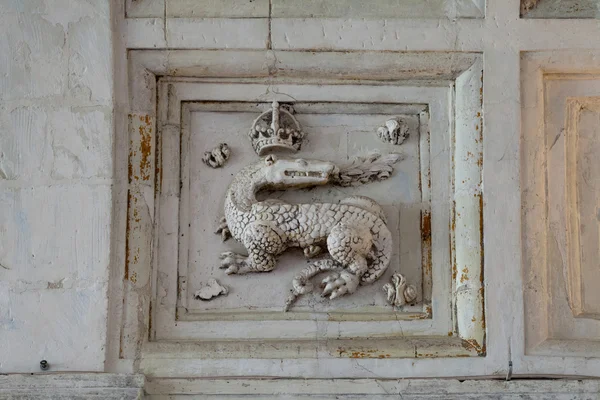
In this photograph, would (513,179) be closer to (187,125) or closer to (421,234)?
(421,234)

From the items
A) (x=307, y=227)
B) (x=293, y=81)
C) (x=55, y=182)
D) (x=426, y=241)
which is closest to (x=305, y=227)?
(x=307, y=227)

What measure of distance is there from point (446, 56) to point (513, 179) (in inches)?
20.3

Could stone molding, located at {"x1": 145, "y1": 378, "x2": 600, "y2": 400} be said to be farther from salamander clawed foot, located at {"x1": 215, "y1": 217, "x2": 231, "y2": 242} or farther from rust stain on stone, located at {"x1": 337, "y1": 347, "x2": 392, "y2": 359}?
salamander clawed foot, located at {"x1": 215, "y1": 217, "x2": 231, "y2": 242}

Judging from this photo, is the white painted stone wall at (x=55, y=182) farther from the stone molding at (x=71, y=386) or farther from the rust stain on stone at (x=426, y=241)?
the rust stain on stone at (x=426, y=241)

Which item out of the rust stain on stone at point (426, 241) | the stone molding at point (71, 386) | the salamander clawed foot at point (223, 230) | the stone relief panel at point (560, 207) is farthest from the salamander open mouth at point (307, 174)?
the stone molding at point (71, 386)

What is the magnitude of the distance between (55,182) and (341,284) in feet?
3.52

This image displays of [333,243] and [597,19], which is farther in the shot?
[597,19]

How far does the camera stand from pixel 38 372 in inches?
118

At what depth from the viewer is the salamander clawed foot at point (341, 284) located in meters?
3.16

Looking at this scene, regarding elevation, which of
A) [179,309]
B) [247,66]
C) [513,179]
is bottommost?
[179,309]

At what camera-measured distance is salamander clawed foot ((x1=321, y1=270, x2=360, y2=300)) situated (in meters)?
3.16

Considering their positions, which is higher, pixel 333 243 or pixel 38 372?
pixel 333 243

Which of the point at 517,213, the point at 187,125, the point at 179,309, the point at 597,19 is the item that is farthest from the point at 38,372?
the point at 597,19

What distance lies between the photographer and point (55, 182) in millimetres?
3143
